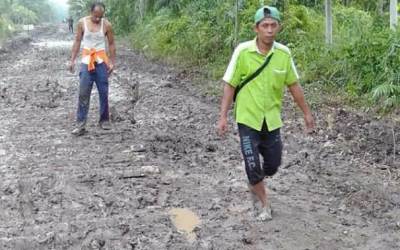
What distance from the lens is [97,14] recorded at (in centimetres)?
792

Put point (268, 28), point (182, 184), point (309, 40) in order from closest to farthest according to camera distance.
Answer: point (268, 28) → point (182, 184) → point (309, 40)

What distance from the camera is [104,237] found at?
4480 mm

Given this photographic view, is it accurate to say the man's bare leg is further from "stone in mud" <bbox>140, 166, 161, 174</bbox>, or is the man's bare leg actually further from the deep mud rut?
"stone in mud" <bbox>140, 166, 161, 174</bbox>

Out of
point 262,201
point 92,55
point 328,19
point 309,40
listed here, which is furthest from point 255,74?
point 309,40

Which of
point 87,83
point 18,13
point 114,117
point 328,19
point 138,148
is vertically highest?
point 328,19

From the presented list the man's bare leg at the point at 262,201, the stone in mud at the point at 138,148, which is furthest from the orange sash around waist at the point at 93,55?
the man's bare leg at the point at 262,201

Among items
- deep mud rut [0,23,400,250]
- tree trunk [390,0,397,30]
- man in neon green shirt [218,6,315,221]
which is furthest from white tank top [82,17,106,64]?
tree trunk [390,0,397,30]

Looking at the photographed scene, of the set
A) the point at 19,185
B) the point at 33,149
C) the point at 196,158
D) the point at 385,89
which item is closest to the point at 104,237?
the point at 19,185

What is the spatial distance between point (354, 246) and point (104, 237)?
1.87 metres

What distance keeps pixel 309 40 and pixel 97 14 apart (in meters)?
5.86

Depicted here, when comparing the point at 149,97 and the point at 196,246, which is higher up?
the point at 196,246

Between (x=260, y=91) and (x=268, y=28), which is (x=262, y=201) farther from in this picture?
(x=268, y=28)

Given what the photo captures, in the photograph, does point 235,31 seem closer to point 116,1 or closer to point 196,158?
point 196,158

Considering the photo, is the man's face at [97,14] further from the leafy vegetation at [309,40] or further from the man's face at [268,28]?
the man's face at [268,28]
